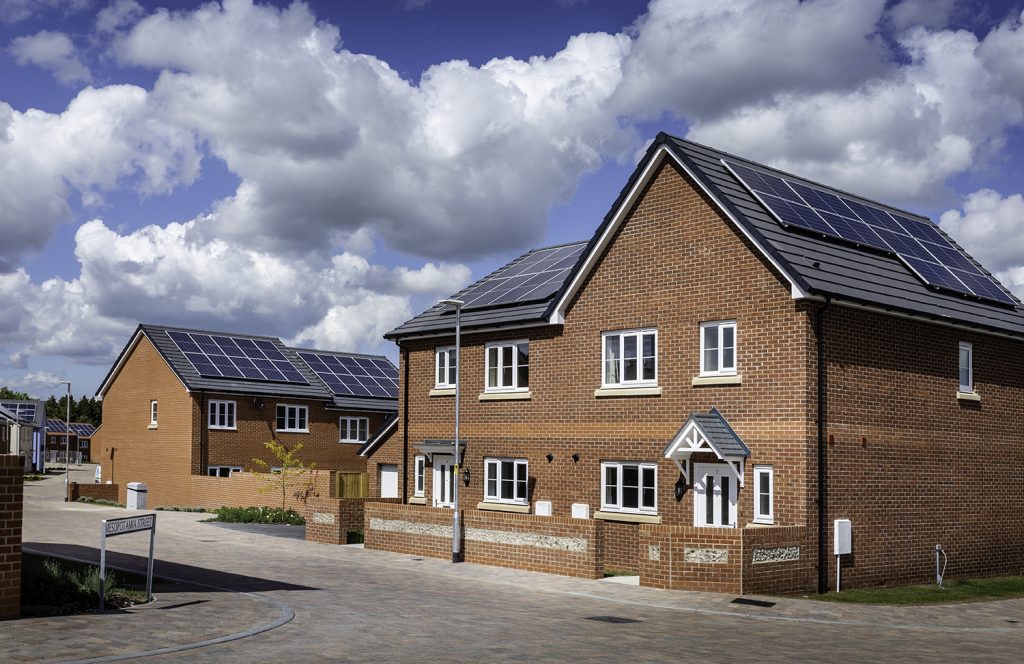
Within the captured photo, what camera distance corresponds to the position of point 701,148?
2772 centimetres

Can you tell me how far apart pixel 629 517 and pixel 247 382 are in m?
29.3

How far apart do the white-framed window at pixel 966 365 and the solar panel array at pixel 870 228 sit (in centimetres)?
155

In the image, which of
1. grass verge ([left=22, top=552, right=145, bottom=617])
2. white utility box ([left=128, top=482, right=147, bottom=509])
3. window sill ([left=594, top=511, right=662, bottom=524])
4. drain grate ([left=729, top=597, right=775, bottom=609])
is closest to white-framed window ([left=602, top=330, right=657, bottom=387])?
window sill ([left=594, top=511, right=662, bottom=524])

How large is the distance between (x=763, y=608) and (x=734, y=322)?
7.45 m

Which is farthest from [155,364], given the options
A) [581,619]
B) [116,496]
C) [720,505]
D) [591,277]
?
[581,619]

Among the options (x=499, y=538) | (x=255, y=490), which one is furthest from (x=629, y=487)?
(x=255, y=490)

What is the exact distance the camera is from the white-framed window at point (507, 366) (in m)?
30.2

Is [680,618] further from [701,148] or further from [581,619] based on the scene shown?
[701,148]

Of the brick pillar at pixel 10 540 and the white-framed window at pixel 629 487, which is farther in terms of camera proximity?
the white-framed window at pixel 629 487

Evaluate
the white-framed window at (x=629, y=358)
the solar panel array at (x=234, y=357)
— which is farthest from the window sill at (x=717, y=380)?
the solar panel array at (x=234, y=357)

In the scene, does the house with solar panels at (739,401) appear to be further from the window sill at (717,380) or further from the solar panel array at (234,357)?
the solar panel array at (234,357)

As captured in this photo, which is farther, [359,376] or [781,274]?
[359,376]

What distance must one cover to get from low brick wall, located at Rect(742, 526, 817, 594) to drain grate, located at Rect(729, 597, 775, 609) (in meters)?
0.57

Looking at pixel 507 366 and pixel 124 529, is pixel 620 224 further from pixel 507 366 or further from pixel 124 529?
pixel 124 529
